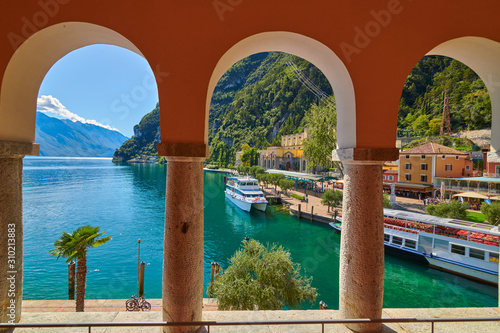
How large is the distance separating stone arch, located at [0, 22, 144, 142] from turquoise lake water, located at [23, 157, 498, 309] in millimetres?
12283

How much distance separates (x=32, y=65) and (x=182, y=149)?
265 centimetres

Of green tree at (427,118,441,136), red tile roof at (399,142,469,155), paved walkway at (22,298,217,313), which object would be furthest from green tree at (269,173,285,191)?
green tree at (427,118,441,136)

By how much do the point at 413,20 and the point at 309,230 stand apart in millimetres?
21670

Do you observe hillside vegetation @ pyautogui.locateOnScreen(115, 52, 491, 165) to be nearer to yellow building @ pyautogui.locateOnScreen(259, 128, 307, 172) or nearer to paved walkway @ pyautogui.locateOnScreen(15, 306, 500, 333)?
yellow building @ pyautogui.locateOnScreen(259, 128, 307, 172)

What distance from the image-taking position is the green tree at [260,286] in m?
9.03

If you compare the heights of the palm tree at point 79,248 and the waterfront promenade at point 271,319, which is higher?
the waterfront promenade at point 271,319

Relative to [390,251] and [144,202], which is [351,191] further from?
[144,202]

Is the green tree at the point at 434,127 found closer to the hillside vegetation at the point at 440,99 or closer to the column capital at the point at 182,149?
the hillside vegetation at the point at 440,99

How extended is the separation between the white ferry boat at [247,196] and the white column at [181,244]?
26.3m

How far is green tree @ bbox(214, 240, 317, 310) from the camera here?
903 centimetres

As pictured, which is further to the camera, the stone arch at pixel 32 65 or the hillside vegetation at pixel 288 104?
the hillside vegetation at pixel 288 104

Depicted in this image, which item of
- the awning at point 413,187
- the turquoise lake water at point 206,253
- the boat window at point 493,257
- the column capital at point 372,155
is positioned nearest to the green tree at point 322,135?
the turquoise lake water at point 206,253

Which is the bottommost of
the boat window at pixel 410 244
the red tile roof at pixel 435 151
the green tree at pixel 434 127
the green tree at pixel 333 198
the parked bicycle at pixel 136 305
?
the parked bicycle at pixel 136 305

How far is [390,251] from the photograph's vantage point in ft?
57.9
